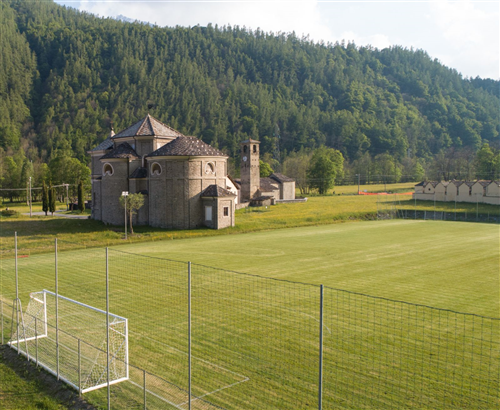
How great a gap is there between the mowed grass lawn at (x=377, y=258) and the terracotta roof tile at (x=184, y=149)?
9.30 metres

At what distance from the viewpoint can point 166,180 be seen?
4747 centimetres

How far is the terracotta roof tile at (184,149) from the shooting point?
46.9m

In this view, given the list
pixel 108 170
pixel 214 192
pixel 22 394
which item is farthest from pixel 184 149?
pixel 22 394

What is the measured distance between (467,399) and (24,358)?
12.7 metres

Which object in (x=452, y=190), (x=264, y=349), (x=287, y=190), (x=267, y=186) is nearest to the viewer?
(x=264, y=349)

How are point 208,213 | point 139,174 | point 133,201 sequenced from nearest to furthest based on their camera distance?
point 133,201 → point 208,213 → point 139,174

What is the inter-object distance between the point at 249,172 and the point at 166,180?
32764 mm

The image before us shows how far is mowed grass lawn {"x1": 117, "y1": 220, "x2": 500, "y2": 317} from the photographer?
2217cm

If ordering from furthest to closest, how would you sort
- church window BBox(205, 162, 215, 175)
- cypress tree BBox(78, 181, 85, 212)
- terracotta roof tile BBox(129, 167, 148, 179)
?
cypress tree BBox(78, 181, 85, 212) → terracotta roof tile BBox(129, 167, 148, 179) → church window BBox(205, 162, 215, 175)

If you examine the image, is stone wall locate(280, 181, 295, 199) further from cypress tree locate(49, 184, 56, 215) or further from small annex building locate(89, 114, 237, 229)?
cypress tree locate(49, 184, 56, 215)

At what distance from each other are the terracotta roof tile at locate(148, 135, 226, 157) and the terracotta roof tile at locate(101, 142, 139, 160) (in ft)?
9.47

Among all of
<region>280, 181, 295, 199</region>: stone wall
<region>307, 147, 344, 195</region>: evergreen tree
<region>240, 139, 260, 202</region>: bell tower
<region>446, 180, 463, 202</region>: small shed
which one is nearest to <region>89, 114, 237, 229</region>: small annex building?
<region>240, 139, 260, 202</region>: bell tower

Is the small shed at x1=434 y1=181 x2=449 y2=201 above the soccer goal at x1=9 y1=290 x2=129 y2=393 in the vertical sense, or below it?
above

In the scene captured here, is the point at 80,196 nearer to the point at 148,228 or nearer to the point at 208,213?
the point at 148,228
